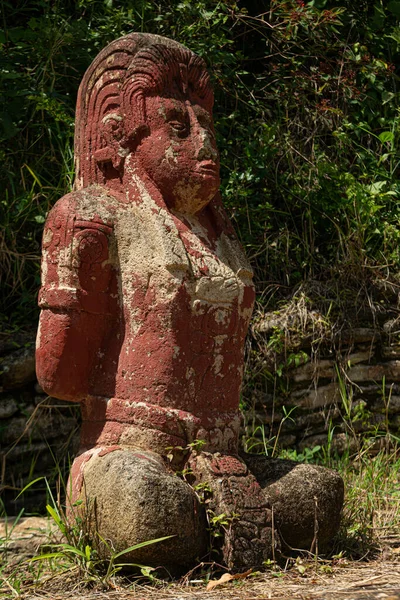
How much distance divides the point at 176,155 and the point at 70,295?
2.45 feet

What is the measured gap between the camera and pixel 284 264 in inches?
232

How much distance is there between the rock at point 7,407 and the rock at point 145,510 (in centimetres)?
168

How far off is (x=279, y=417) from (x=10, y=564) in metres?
2.18

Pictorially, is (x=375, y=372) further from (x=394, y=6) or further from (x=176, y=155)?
(x=394, y=6)

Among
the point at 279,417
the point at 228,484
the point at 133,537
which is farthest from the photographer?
the point at 279,417

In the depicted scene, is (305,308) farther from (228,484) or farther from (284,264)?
(228,484)

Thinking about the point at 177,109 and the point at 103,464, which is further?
the point at 177,109

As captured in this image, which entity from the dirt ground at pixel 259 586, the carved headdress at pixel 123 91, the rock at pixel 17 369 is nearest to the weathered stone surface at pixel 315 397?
the rock at pixel 17 369

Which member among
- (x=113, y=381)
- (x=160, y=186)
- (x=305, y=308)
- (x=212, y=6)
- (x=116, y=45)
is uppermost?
(x=212, y=6)

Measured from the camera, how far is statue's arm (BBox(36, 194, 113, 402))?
3539mm

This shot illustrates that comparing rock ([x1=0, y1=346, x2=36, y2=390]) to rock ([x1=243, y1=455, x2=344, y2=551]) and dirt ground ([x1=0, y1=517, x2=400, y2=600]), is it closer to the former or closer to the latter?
dirt ground ([x1=0, y1=517, x2=400, y2=600])

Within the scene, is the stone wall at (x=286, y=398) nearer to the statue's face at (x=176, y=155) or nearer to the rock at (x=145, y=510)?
the rock at (x=145, y=510)

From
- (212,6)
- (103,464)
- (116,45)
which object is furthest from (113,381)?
(212,6)

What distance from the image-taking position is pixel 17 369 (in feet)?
16.4
